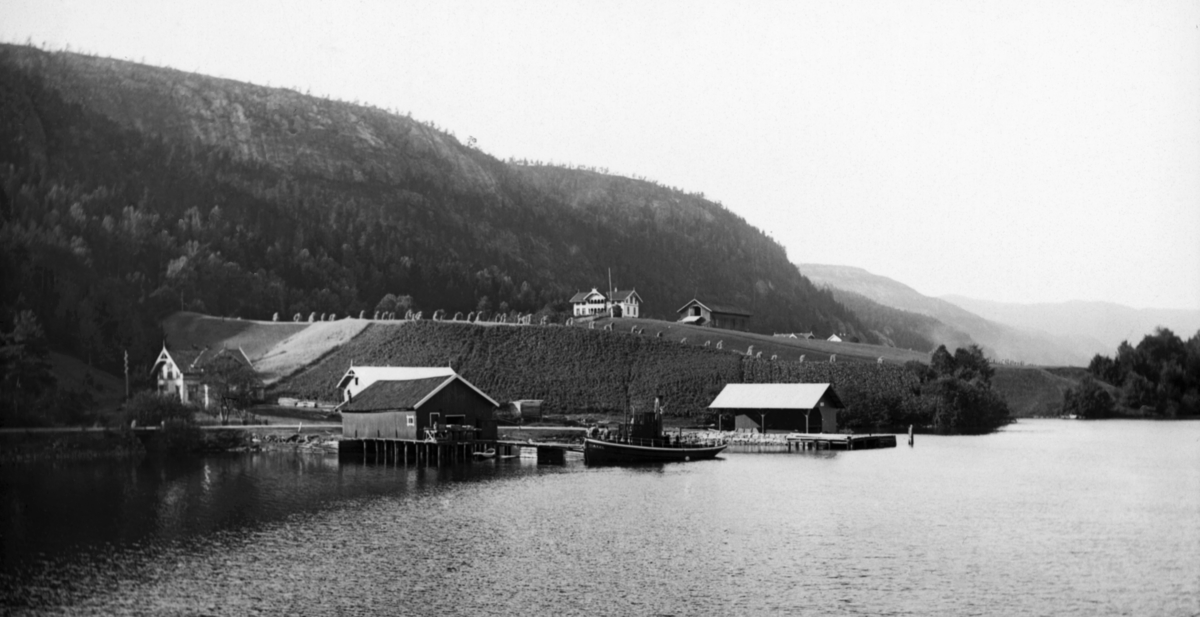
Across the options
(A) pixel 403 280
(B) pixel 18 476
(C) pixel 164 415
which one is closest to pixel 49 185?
(A) pixel 403 280

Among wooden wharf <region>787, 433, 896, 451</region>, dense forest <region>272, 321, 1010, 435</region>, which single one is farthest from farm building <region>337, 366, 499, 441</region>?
wooden wharf <region>787, 433, 896, 451</region>

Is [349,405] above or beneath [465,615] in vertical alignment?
above

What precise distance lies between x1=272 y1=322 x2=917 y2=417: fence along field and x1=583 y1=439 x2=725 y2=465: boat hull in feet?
77.2

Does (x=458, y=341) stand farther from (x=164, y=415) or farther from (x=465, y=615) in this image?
(x=465, y=615)

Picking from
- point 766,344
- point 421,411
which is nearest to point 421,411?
point 421,411

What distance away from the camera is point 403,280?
163750mm

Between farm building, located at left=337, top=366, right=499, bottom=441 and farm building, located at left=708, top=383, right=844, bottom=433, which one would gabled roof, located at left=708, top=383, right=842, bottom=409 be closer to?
farm building, located at left=708, top=383, right=844, bottom=433

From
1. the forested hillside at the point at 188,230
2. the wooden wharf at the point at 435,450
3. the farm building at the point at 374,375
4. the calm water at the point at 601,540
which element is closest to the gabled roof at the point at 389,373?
the farm building at the point at 374,375

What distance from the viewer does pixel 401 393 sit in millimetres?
71812

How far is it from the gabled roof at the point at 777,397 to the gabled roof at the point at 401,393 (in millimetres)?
21706

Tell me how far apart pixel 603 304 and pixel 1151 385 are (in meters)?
66.8

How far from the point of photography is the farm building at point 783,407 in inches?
3204

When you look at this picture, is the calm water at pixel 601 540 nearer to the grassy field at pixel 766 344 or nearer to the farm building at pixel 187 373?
the farm building at pixel 187 373

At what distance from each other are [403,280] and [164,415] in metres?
93.9
